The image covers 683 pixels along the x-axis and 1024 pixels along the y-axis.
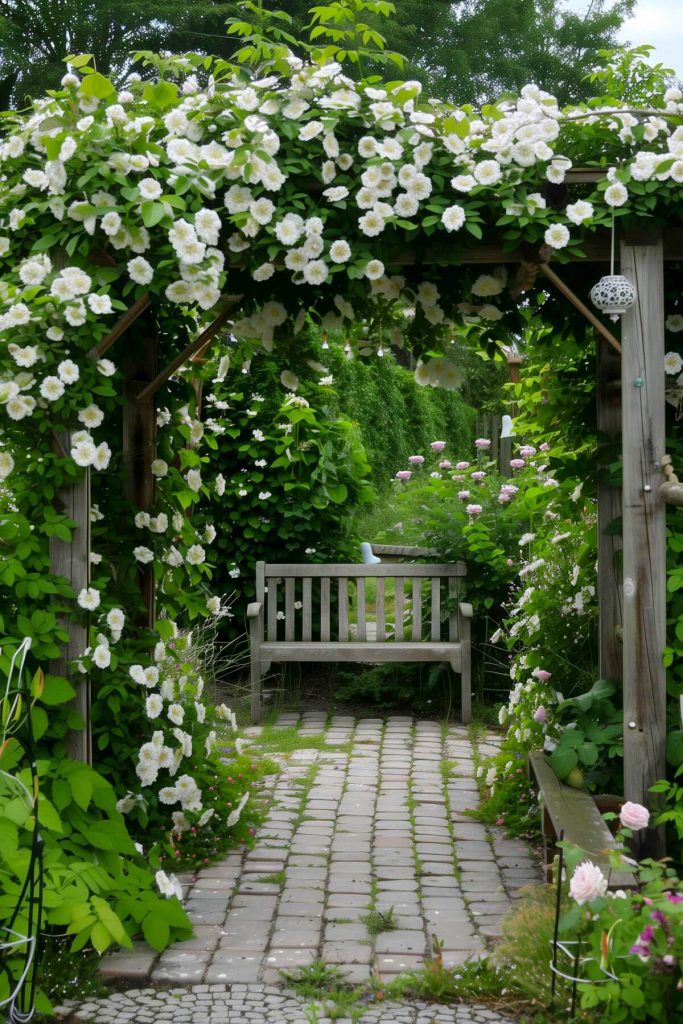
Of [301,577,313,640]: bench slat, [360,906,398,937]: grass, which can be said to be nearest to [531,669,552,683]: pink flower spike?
[360,906,398,937]: grass

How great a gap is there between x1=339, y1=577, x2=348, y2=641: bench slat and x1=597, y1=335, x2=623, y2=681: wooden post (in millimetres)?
2724

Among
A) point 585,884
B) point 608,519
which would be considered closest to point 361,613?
point 608,519

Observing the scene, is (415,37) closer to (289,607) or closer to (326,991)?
(289,607)

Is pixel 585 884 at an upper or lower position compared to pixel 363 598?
lower

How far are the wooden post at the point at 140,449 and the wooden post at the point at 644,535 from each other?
1.72m

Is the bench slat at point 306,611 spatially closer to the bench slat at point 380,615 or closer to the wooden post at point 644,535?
the bench slat at point 380,615

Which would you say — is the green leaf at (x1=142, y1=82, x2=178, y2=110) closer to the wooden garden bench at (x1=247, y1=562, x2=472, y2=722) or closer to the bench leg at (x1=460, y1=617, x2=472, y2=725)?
the wooden garden bench at (x1=247, y1=562, x2=472, y2=722)

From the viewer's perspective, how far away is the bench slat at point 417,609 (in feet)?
22.6

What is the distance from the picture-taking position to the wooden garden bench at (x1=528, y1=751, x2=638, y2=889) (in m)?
3.07

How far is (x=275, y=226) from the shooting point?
351 cm

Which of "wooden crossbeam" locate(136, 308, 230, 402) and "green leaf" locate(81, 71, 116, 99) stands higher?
"green leaf" locate(81, 71, 116, 99)

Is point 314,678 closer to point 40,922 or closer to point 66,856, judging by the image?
point 66,856

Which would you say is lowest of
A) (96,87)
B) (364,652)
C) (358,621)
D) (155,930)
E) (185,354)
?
(155,930)

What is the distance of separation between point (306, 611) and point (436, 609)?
783mm
